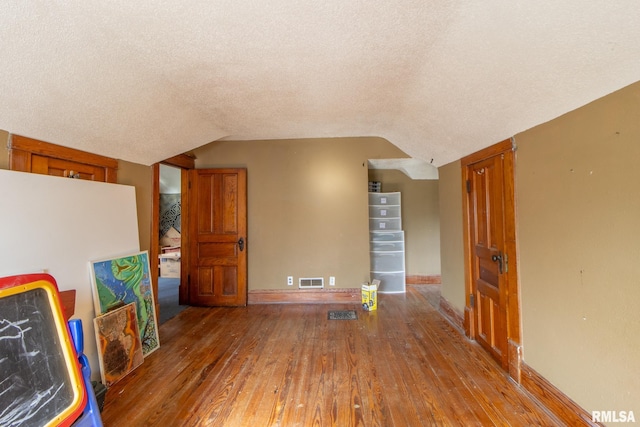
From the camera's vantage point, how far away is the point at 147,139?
252 centimetres

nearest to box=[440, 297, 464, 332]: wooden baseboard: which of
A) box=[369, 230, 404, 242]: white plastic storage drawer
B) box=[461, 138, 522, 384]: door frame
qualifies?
box=[461, 138, 522, 384]: door frame

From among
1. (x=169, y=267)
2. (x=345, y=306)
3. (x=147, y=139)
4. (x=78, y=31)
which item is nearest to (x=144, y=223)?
(x=147, y=139)

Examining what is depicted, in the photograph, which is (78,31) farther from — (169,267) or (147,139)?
(169,267)

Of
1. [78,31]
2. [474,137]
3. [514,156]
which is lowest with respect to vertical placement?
[514,156]

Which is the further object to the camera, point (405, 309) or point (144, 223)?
point (405, 309)

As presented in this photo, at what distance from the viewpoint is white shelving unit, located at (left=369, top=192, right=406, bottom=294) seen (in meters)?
4.38

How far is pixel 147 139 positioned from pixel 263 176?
1629mm

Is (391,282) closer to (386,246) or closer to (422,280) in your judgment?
(386,246)

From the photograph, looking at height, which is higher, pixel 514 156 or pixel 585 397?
pixel 514 156

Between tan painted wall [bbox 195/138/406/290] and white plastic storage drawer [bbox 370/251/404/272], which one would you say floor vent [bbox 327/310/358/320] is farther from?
white plastic storage drawer [bbox 370/251/404/272]

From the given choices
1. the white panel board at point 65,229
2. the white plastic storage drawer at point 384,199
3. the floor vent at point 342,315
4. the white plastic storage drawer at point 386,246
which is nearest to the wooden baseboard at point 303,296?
the floor vent at point 342,315

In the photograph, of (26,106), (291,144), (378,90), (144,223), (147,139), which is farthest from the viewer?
(291,144)

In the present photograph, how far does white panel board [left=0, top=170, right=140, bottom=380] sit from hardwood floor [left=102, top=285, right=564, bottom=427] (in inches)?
26.4

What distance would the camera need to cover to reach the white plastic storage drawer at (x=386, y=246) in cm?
440
